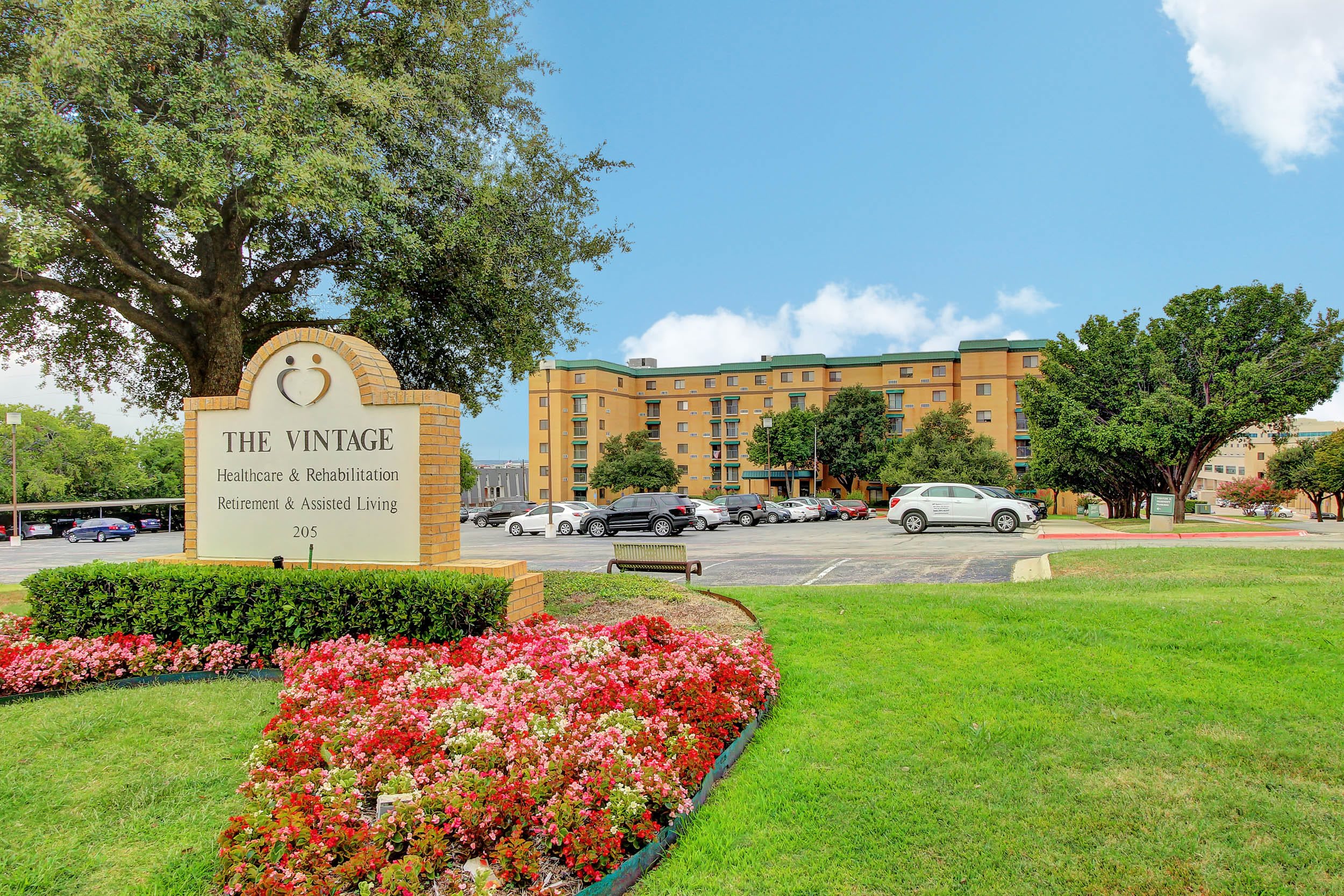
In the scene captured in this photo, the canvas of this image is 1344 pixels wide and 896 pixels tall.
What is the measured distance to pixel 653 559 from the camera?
38.2 feet

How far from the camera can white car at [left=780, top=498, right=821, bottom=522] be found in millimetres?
43688

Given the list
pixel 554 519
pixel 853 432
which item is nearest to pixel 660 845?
pixel 554 519

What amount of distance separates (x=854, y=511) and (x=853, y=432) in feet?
64.5

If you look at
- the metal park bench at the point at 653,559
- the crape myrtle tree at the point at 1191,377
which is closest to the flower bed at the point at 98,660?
the metal park bench at the point at 653,559

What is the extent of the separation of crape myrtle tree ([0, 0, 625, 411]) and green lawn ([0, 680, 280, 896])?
225 inches

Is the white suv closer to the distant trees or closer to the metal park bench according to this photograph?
the metal park bench

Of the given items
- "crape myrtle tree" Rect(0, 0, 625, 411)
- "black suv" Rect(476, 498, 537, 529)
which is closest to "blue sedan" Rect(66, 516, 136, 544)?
"black suv" Rect(476, 498, 537, 529)

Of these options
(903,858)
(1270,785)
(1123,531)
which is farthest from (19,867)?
(1123,531)

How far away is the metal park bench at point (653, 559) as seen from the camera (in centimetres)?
1143

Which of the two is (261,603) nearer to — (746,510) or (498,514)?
(746,510)

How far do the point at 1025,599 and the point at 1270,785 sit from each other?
4.84m

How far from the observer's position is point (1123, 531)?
23.2 meters

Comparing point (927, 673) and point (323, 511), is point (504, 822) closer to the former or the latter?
point (927, 673)

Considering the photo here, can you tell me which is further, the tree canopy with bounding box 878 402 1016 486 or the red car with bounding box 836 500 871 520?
the tree canopy with bounding box 878 402 1016 486
